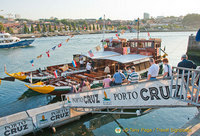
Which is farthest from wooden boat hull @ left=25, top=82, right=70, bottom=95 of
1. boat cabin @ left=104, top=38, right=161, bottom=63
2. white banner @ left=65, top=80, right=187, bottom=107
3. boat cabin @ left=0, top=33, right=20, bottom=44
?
boat cabin @ left=0, top=33, right=20, bottom=44

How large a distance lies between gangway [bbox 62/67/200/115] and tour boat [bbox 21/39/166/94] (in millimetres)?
7172

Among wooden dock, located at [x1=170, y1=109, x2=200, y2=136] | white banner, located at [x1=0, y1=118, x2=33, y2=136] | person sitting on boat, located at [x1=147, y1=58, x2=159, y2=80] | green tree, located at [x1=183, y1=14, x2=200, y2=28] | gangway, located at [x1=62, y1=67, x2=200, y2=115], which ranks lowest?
white banner, located at [x1=0, y1=118, x2=33, y2=136]

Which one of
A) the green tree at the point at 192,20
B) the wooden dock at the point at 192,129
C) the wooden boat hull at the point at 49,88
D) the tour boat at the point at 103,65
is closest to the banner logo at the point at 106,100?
the wooden dock at the point at 192,129

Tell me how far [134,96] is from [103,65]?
1309cm

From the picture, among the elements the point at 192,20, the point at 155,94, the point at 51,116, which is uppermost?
the point at 192,20

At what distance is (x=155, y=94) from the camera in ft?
22.4

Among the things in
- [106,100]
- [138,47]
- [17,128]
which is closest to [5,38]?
[138,47]

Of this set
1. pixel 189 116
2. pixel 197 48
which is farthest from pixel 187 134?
pixel 197 48

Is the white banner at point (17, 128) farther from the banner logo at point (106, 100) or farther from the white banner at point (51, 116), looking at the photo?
the banner logo at point (106, 100)

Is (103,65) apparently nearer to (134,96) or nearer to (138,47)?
(138,47)

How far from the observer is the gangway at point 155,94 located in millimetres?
6020

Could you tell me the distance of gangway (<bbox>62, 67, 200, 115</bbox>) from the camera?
19.7 ft

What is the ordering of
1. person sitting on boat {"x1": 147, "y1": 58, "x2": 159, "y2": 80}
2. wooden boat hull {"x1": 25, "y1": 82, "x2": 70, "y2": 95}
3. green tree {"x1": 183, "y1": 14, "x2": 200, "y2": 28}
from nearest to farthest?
1. person sitting on boat {"x1": 147, "y1": 58, "x2": 159, "y2": 80}
2. wooden boat hull {"x1": 25, "y1": 82, "x2": 70, "y2": 95}
3. green tree {"x1": 183, "y1": 14, "x2": 200, "y2": 28}

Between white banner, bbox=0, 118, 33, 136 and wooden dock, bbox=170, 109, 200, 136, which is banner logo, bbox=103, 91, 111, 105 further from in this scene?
white banner, bbox=0, 118, 33, 136
